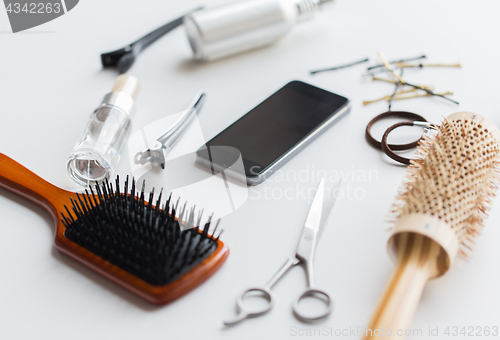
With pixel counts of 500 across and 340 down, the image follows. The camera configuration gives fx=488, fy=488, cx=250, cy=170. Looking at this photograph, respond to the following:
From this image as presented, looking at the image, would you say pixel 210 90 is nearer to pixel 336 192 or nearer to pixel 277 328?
pixel 336 192

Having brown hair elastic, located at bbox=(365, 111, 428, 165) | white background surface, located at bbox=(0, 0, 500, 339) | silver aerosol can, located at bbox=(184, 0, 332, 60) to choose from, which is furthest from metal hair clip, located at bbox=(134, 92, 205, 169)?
brown hair elastic, located at bbox=(365, 111, 428, 165)

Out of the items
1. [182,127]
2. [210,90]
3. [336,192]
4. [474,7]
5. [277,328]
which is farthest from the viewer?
[474,7]

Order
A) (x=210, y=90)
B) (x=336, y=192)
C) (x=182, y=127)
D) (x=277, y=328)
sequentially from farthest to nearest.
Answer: (x=210, y=90)
(x=182, y=127)
(x=336, y=192)
(x=277, y=328)

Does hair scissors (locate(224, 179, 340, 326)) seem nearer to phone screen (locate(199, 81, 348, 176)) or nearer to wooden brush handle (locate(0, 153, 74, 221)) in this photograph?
phone screen (locate(199, 81, 348, 176))

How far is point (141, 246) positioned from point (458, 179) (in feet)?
1.09

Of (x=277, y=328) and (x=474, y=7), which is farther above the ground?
(x=474, y=7)

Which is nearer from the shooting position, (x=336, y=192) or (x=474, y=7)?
(x=336, y=192)

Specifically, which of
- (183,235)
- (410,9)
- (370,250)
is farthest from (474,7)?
(183,235)

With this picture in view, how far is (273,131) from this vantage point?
0.72 meters

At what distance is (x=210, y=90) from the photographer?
0.85 metres

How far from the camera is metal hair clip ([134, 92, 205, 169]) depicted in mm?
682

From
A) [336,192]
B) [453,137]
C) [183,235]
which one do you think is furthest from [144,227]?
[453,137]

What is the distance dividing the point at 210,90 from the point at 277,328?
48 cm

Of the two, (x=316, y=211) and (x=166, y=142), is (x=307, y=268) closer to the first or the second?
(x=316, y=211)
